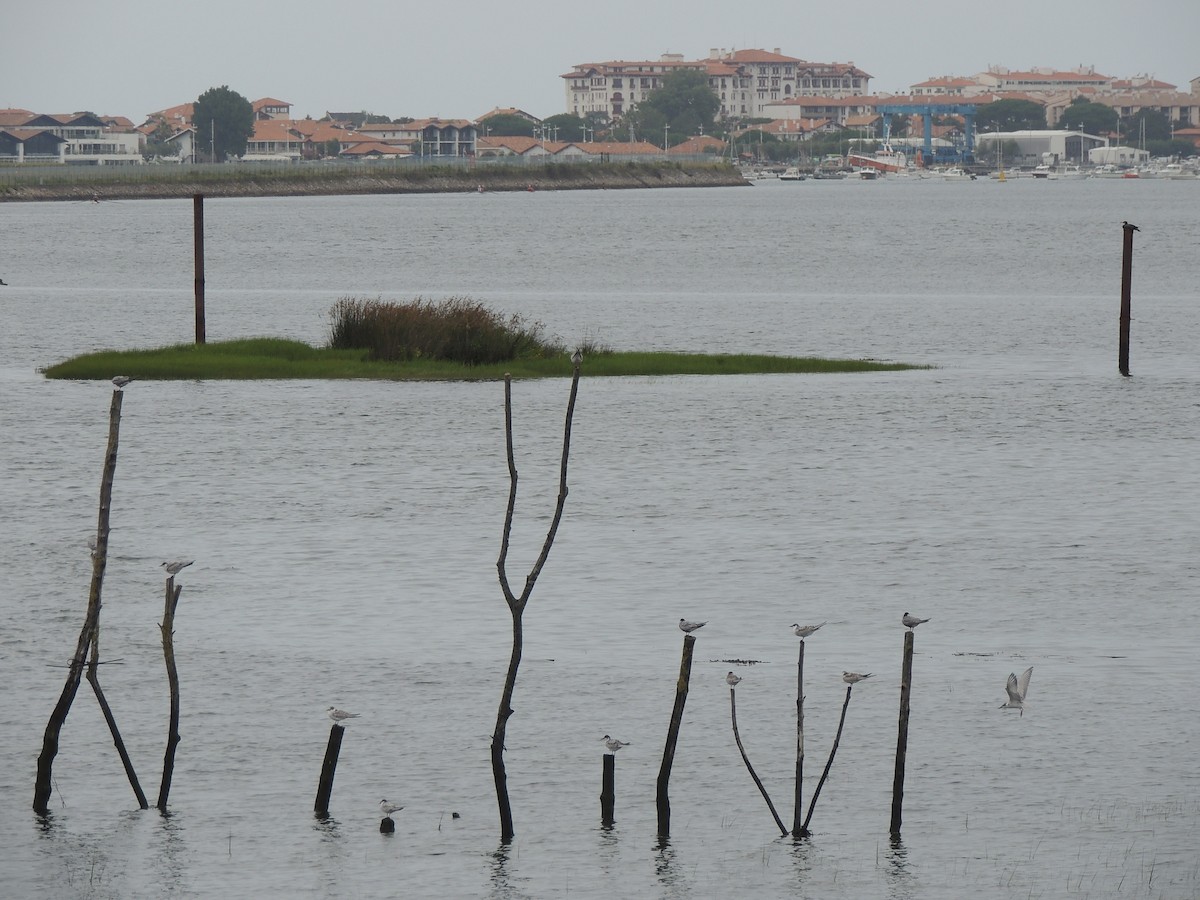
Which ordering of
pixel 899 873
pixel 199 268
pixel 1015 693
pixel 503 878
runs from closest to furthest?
1. pixel 503 878
2. pixel 899 873
3. pixel 1015 693
4. pixel 199 268

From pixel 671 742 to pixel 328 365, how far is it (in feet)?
93.9

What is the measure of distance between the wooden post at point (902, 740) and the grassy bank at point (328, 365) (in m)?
26.9

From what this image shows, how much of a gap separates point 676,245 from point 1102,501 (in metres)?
96.5

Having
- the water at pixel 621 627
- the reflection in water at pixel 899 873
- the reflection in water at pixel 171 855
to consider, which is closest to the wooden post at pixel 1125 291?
the water at pixel 621 627

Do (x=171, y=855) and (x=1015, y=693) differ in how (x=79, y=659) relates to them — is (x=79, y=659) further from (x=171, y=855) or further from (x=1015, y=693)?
(x=1015, y=693)

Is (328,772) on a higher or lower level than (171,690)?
lower

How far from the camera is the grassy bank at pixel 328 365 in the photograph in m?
38.6

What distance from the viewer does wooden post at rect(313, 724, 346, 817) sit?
11.7 meters

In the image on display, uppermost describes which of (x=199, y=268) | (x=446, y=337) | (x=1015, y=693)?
(x=199, y=268)

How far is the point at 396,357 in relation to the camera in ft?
130

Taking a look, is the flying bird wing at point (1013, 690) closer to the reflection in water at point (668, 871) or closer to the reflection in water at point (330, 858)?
the reflection in water at point (668, 871)

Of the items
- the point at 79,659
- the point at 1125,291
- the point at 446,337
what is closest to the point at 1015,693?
the point at 79,659

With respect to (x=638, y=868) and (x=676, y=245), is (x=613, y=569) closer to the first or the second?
(x=638, y=868)

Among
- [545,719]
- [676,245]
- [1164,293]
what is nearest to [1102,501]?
[545,719]
